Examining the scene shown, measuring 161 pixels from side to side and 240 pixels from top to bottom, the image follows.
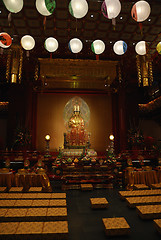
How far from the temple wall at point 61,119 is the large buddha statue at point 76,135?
1.21 m

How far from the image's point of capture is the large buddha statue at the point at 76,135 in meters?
6.05

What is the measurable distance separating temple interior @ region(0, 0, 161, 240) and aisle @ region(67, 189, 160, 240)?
0.01 metres

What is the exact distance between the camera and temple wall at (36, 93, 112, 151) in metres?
7.27

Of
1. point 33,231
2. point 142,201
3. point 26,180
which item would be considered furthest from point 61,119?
point 33,231

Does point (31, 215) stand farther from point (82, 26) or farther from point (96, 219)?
point (82, 26)

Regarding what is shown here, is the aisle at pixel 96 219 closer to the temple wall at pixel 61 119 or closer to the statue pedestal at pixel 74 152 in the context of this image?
the statue pedestal at pixel 74 152

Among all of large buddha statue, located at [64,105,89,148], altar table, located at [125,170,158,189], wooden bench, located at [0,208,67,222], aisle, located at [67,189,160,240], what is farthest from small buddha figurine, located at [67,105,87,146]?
wooden bench, located at [0,208,67,222]

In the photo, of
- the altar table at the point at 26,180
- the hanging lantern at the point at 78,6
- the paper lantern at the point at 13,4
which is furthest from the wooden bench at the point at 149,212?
the paper lantern at the point at 13,4

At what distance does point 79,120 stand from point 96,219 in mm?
4359

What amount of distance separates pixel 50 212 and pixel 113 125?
5.77 m

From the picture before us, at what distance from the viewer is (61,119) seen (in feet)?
24.4

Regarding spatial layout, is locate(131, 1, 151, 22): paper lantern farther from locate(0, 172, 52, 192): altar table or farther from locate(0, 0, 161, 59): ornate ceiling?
locate(0, 172, 52, 192): altar table

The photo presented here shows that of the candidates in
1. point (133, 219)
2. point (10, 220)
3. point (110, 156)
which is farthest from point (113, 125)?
point (10, 220)

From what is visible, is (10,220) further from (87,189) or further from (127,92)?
(127,92)
